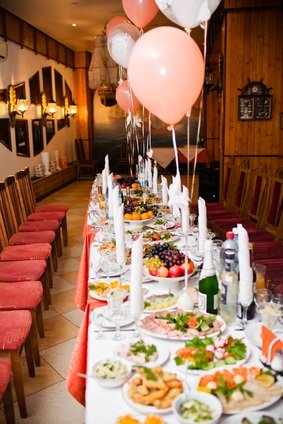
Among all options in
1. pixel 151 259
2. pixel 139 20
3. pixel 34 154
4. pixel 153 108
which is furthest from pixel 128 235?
pixel 34 154

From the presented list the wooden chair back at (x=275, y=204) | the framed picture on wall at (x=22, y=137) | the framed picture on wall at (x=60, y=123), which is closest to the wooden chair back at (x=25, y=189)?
the wooden chair back at (x=275, y=204)

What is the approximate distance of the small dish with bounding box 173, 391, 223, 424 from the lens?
1.16 meters

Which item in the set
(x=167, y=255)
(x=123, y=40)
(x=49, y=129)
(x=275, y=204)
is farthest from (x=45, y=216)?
(x=49, y=129)

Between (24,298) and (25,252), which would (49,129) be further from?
(24,298)

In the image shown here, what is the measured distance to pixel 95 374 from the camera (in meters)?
1.41

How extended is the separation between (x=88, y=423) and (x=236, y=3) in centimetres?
660

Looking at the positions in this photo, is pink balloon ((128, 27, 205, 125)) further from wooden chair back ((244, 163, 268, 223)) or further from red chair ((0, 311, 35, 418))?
wooden chair back ((244, 163, 268, 223))

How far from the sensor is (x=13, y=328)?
2.34 m

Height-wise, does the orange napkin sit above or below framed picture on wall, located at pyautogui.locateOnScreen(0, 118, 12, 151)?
below

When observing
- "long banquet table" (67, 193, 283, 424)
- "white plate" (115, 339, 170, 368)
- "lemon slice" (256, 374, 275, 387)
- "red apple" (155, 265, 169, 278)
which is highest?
"red apple" (155, 265, 169, 278)

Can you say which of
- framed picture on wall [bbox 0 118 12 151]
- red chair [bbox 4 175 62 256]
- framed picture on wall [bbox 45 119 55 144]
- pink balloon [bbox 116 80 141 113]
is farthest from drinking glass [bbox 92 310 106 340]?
framed picture on wall [bbox 45 119 55 144]

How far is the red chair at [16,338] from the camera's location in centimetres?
→ 223

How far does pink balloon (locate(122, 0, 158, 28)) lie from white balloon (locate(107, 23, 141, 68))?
232mm

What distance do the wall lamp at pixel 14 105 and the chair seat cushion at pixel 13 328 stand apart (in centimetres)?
570
